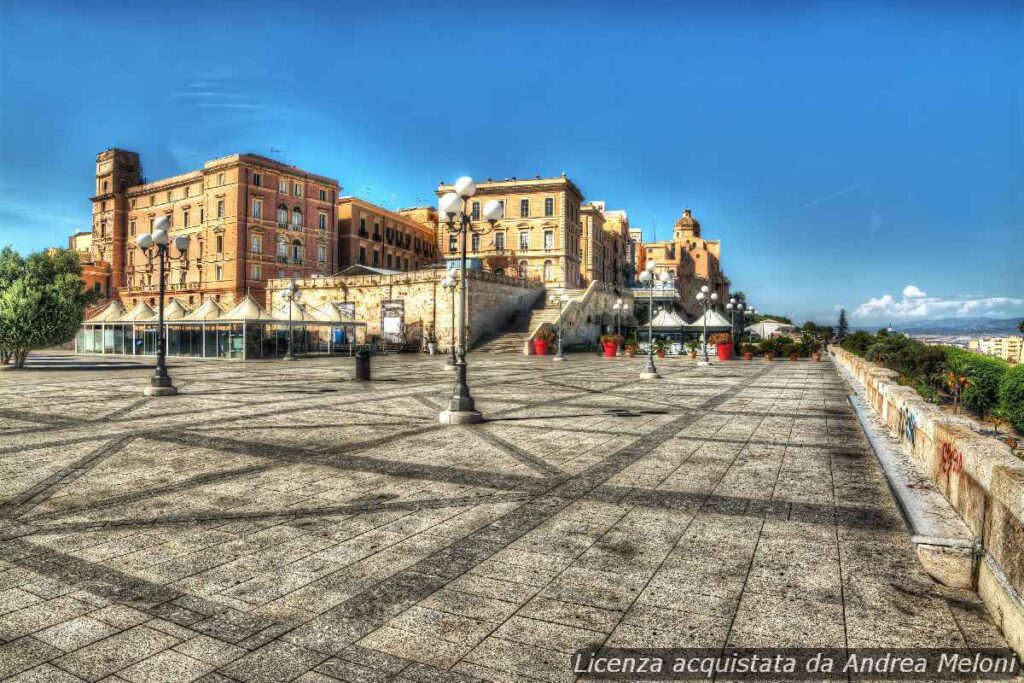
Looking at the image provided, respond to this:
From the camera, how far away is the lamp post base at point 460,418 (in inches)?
378

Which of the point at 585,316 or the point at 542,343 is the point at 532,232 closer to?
the point at 585,316

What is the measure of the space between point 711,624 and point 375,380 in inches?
614

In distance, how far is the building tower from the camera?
57.0 m

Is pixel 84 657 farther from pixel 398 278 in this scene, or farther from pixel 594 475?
pixel 398 278

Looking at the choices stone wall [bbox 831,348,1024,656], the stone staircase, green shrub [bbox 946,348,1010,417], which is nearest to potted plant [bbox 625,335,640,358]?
the stone staircase

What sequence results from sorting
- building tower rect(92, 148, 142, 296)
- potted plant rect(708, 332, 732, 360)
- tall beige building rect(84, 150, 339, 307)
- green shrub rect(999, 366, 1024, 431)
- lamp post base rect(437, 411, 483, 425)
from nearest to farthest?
lamp post base rect(437, 411, 483, 425)
green shrub rect(999, 366, 1024, 431)
potted plant rect(708, 332, 732, 360)
tall beige building rect(84, 150, 339, 307)
building tower rect(92, 148, 142, 296)

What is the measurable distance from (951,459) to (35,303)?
83.4 ft

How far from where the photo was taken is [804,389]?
15672 mm

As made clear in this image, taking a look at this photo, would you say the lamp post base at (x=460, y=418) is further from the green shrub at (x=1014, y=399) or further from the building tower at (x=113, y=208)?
the building tower at (x=113, y=208)

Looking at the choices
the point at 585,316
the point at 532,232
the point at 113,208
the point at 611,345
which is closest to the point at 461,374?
the point at 611,345

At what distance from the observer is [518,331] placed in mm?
39156

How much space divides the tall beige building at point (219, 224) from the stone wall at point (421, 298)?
7.85m

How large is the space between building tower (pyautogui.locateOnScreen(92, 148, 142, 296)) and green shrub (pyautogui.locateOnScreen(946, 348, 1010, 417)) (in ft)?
210

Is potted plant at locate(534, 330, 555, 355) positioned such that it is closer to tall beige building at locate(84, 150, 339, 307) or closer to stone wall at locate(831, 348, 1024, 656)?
tall beige building at locate(84, 150, 339, 307)
